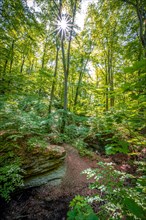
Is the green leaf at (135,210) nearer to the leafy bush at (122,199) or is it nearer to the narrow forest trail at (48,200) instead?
the leafy bush at (122,199)

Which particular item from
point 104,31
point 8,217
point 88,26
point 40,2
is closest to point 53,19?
point 40,2

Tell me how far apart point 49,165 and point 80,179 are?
4.21 ft

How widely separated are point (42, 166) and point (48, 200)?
946 mm

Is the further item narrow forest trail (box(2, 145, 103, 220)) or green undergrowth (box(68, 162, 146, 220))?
narrow forest trail (box(2, 145, 103, 220))

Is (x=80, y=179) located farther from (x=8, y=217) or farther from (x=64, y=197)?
(x=8, y=217)

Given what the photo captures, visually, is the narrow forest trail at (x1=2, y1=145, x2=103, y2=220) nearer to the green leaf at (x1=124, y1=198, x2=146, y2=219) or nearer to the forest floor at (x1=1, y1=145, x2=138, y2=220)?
the forest floor at (x1=1, y1=145, x2=138, y2=220)

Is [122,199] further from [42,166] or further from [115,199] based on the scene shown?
[42,166]

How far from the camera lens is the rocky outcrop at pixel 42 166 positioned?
12.7ft

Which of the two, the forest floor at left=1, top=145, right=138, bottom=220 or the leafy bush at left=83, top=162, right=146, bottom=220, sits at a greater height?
the leafy bush at left=83, top=162, right=146, bottom=220

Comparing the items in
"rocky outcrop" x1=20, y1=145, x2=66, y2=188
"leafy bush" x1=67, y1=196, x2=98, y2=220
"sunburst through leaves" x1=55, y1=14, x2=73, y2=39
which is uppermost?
"sunburst through leaves" x1=55, y1=14, x2=73, y2=39

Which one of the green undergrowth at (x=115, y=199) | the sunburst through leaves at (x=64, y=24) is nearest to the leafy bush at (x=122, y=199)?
the green undergrowth at (x=115, y=199)

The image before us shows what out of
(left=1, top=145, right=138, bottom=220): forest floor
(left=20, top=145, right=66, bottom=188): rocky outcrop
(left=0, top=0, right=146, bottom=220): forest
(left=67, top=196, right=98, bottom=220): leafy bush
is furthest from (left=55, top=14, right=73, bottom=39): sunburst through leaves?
(left=67, top=196, right=98, bottom=220): leafy bush

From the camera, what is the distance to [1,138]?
405 cm

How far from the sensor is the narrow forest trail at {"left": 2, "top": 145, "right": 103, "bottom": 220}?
3.27 meters
